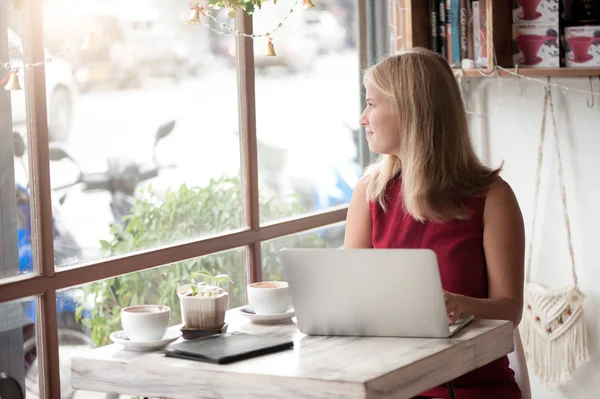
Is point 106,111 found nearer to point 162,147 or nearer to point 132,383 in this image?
point 162,147

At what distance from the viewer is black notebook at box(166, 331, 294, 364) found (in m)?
1.86

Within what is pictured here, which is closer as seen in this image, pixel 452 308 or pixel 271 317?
pixel 452 308

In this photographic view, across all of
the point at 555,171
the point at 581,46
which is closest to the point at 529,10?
the point at 581,46

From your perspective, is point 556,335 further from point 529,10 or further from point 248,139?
point 248,139

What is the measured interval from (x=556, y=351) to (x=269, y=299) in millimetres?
1833

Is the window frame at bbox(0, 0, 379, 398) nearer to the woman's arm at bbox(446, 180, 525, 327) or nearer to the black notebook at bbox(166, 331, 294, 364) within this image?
the black notebook at bbox(166, 331, 294, 364)

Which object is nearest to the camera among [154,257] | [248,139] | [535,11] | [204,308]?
[204,308]

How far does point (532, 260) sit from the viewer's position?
3850mm

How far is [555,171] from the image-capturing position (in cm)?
376

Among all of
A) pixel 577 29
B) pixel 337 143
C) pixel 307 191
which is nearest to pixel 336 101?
pixel 337 143

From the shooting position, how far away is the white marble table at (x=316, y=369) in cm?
170

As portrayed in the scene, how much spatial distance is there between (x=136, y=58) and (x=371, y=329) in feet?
4.35

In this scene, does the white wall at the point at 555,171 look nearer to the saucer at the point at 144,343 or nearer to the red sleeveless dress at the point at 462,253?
the red sleeveless dress at the point at 462,253

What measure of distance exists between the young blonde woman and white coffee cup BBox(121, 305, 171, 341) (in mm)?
717
